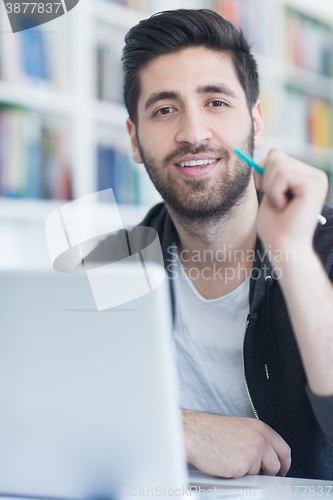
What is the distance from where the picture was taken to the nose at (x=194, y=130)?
48.8 inches

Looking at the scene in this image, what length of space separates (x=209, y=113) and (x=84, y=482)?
96 centimetres

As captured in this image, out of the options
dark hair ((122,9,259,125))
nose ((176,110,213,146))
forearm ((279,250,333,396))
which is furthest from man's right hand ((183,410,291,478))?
dark hair ((122,9,259,125))

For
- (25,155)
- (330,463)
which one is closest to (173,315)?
(330,463)

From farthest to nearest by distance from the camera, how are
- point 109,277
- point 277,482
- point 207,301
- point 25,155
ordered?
point 25,155, point 207,301, point 277,482, point 109,277

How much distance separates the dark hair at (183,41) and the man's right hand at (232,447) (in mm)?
892

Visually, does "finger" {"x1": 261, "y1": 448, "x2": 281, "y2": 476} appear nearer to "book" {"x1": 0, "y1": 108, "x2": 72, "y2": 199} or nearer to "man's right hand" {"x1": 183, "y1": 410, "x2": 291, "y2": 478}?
"man's right hand" {"x1": 183, "y1": 410, "x2": 291, "y2": 478}

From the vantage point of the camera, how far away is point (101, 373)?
548 mm

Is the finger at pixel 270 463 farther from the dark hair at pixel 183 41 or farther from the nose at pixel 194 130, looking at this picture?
the dark hair at pixel 183 41

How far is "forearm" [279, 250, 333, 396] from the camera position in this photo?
0.78m

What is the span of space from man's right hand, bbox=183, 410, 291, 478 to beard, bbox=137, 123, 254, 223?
0.57m

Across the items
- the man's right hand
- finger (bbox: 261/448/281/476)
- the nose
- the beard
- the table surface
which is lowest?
finger (bbox: 261/448/281/476)

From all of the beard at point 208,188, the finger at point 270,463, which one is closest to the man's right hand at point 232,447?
the finger at point 270,463

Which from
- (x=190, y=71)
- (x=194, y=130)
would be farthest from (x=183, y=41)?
(x=194, y=130)

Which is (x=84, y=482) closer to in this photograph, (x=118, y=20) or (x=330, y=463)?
(x=330, y=463)
